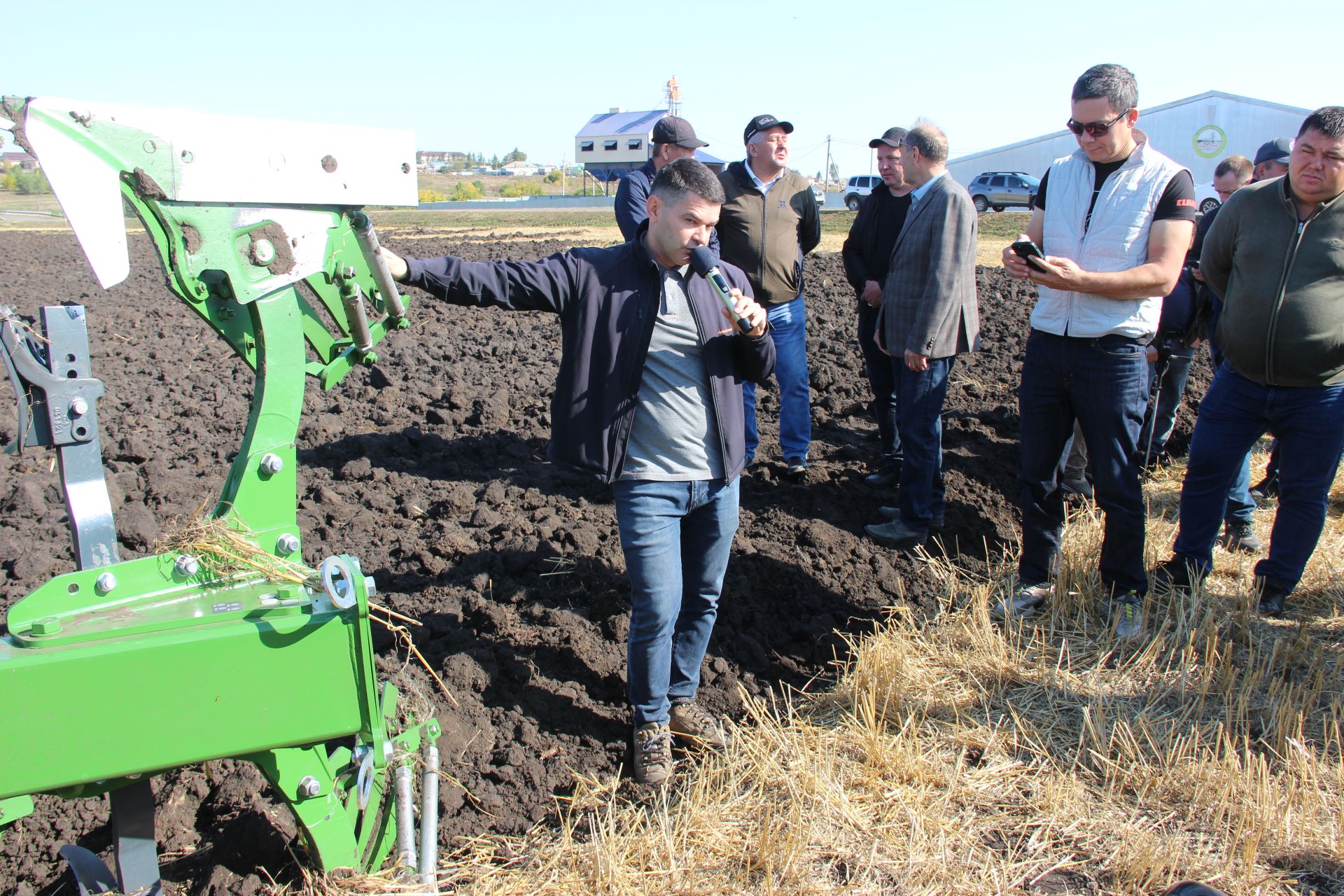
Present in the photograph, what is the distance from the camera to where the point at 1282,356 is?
364cm

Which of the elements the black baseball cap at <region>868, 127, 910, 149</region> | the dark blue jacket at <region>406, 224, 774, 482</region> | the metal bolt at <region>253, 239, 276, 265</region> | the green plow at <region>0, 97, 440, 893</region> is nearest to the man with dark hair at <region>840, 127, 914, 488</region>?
the black baseball cap at <region>868, 127, 910, 149</region>

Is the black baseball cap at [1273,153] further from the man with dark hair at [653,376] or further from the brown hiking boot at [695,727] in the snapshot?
the brown hiking boot at [695,727]

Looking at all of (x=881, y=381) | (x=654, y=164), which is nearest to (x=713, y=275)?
(x=654, y=164)

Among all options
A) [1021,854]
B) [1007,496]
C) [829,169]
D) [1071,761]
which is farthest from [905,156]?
[829,169]

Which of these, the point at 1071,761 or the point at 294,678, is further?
the point at 1071,761

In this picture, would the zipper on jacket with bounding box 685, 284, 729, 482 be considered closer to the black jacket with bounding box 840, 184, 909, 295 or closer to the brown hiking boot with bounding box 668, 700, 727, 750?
the brown hiking boot with bounding box 668, 700, 727, 750

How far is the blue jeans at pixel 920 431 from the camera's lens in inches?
180

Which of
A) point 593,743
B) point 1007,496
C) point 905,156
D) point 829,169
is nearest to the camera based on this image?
point 593,743

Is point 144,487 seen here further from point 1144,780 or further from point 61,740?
point 1144,780

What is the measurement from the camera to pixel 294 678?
2.02m

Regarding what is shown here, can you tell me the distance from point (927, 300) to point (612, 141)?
58145 millimetres

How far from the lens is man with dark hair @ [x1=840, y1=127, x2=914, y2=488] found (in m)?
5.40

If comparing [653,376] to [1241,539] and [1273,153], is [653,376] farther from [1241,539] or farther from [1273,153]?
[1273,153]

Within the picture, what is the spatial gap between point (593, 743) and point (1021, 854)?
1.43m
